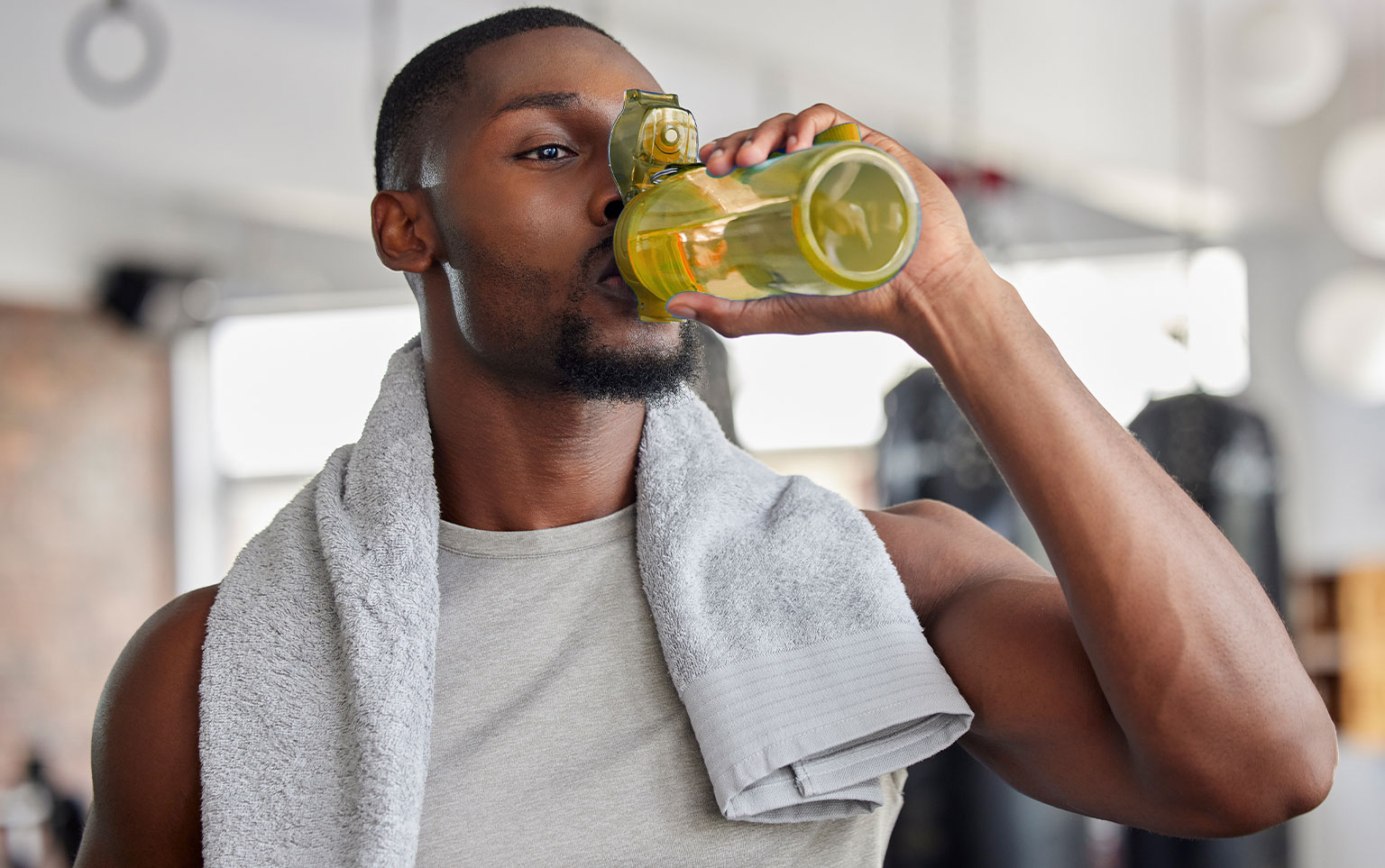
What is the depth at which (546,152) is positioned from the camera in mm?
1041

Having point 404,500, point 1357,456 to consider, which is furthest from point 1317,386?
point 404,500

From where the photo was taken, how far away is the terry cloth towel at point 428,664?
92cm

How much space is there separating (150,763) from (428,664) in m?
0.22

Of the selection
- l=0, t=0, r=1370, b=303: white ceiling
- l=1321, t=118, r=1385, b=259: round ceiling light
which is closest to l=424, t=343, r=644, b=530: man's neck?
l=0, t=0, r=1370, b=303: white ceiling

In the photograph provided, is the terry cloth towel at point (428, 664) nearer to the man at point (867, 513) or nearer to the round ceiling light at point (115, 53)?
the man at point (867, 513)

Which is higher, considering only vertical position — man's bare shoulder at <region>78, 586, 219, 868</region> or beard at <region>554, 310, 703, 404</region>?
beard at <region>554, 310, 703, 404</region>

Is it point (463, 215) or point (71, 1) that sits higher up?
point (71, 1)

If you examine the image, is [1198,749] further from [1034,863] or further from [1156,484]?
[1034,863]

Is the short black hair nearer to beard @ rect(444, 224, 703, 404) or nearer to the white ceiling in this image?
beard @ rect(444, 224, 703, 404)

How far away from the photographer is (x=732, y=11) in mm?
3123

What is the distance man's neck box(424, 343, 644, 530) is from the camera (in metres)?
1.09

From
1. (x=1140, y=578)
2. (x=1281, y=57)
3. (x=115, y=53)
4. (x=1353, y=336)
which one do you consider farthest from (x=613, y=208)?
(x=1353, y=336)

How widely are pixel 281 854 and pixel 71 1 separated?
111 inches

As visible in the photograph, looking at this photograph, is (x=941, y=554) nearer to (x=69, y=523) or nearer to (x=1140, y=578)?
(x=1140, y=578)
